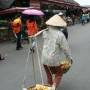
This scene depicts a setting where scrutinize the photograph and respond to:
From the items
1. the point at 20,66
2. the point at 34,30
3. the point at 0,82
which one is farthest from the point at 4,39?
the point at 0,82

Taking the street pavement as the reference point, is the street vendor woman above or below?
above

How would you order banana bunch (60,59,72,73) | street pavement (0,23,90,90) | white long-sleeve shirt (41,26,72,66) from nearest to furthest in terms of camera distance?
1. white long-sleeve shirt (41,26,72,66)
2. banana bunch (60,59,72,73)
3. street pavement (0,23,90,90)

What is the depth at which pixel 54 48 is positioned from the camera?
7.88 metres

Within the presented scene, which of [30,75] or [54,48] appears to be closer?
[54,48]

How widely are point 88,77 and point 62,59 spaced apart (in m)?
2.70

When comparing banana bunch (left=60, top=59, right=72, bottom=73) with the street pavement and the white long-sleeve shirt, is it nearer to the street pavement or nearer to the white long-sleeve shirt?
the white long-sleeve shirt

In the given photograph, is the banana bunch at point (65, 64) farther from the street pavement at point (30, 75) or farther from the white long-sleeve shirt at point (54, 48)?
the street pavement at point (30, 75)

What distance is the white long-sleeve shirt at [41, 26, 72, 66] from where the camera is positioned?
7861mm

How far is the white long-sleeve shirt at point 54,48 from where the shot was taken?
7861 millimetres

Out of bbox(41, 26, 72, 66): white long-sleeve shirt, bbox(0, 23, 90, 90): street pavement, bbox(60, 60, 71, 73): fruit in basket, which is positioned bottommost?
bbox(0, 23, 90, 90): street pavement

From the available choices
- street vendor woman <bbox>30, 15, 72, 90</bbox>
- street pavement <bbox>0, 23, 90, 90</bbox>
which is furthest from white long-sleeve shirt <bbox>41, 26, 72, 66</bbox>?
street pavement <bbox>0, 23, 90, 90</bbox>

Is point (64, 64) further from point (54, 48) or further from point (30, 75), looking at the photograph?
point (30, 75)

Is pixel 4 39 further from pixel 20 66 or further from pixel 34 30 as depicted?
pixel 20 66

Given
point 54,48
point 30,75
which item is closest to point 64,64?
point 54,48
